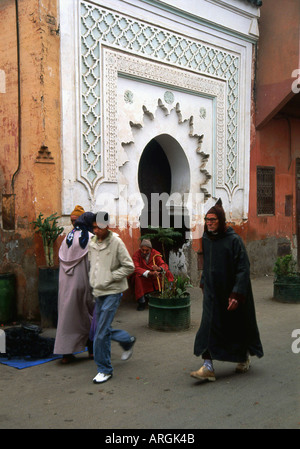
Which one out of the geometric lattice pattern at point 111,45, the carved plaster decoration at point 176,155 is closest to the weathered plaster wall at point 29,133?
the geometric lattice pattern at point 111,45

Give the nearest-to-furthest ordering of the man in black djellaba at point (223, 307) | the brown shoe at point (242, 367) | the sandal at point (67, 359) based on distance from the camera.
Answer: the man in black djellaba at point (223, 307), the brown shoe at point (242, 367), the sandal at point (67, 359)

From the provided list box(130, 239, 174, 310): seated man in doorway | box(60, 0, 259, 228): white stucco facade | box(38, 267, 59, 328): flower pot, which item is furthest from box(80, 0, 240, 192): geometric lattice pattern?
box(38, 267, 59, 328): flower pot

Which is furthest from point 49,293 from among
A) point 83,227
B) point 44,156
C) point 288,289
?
point 288,289

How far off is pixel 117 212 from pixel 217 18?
14.2ft

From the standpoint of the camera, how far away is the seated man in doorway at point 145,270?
23.2 ft

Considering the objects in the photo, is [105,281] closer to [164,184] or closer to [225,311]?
[225,311]

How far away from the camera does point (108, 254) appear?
420cm

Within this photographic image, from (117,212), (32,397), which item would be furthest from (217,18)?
(32,397)

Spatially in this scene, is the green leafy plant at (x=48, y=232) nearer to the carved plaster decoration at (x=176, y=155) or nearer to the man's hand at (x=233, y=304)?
the carved plaster decoration at (x=176, y=155)

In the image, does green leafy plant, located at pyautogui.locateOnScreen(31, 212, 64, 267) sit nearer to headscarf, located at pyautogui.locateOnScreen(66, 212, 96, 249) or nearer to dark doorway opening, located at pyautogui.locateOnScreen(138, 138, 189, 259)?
headscarf, located at pyautogui.locateOnScreen(66, 212, 96, 249)

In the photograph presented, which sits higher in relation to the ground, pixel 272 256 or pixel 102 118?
pixel 102 118

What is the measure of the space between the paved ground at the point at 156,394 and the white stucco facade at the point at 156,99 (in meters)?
2.58

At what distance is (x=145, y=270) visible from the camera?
708 centimetres

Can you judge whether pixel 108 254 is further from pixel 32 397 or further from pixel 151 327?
pixel 151 327
